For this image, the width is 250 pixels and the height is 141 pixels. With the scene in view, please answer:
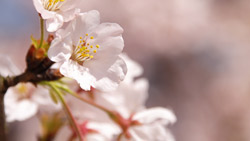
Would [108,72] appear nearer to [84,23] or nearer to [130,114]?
[84,23]

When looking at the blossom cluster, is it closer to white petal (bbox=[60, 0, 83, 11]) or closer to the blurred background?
white petal (bbox=[60, 0, 83, 11])

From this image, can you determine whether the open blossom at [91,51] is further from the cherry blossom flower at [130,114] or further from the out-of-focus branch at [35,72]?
the cherry blossom flower at [130,114]

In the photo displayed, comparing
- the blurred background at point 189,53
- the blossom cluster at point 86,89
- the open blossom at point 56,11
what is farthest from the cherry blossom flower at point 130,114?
the blurred background at point 189,53

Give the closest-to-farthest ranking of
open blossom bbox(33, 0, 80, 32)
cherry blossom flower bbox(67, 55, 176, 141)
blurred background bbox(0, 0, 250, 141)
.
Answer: open blossom bbox(33, 0, 80, 32), cherry blossom flower bbox(67, 55, 176, 141), blurred background bbox(0, 0, 250, 141)

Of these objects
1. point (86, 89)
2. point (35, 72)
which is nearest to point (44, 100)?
point (35, 72)

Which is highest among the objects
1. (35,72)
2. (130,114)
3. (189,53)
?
(189,53)

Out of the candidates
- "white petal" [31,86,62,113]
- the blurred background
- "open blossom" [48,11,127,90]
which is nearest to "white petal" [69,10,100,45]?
"open blossom" [48,11,127,90]
